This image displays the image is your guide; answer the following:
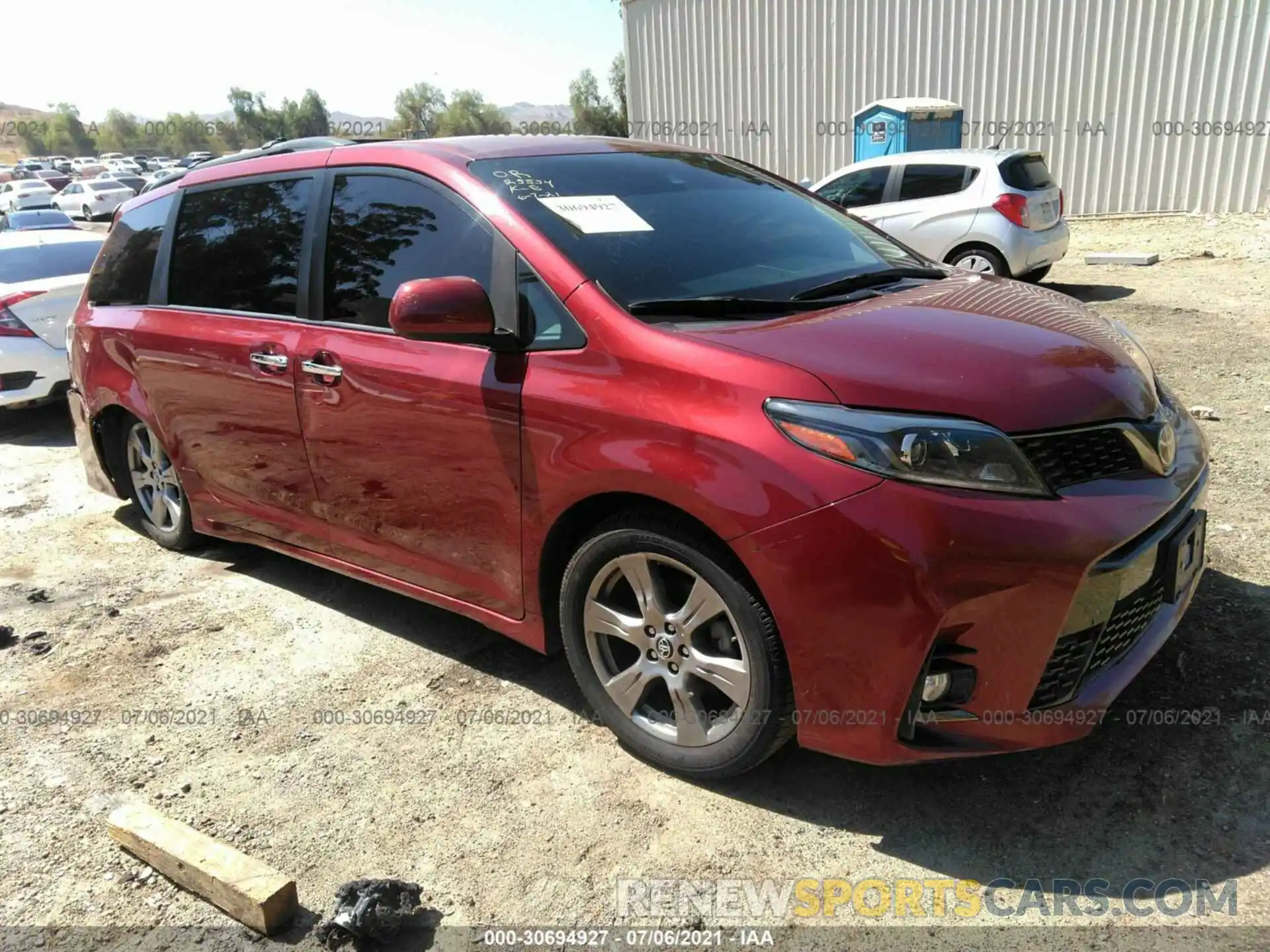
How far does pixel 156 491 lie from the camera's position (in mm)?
4758

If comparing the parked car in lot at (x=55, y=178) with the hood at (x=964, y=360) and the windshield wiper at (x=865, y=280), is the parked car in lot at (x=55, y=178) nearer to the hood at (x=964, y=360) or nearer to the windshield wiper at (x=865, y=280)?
the windshield wiper at (x=865, y=280)

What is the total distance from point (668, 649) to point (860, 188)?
9240 mm

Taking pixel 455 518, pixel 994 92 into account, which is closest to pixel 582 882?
pixel 455 518

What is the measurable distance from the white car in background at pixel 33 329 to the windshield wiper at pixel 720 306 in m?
6.05

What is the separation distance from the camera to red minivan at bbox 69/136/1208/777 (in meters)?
2.21

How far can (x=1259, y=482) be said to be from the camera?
4453 mm

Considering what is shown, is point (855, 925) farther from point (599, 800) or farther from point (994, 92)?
point (994, 92)

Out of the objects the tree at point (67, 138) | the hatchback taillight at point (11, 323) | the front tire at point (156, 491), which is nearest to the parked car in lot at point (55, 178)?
the hatchback taillight at point (11, 323)

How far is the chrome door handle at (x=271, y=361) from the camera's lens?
3.49 m

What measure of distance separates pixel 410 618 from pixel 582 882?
1766 mm

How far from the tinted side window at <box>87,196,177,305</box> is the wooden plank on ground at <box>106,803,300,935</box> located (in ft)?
8.74

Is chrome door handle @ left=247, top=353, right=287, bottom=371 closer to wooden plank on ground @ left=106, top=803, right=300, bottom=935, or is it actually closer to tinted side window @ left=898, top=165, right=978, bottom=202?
wooden plank on ground @ left=106, top=803, right=300, bottom=935

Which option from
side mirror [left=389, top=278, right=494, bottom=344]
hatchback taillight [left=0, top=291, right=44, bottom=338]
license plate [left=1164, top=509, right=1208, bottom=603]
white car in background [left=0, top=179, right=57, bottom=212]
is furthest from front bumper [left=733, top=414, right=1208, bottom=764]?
white car in background [left=0, top=179, right=57, bottom=212]

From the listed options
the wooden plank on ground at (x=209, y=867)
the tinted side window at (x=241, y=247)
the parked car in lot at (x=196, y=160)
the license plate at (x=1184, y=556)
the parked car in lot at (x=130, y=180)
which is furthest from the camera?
the parked car in lot at (x=130, y=180)
